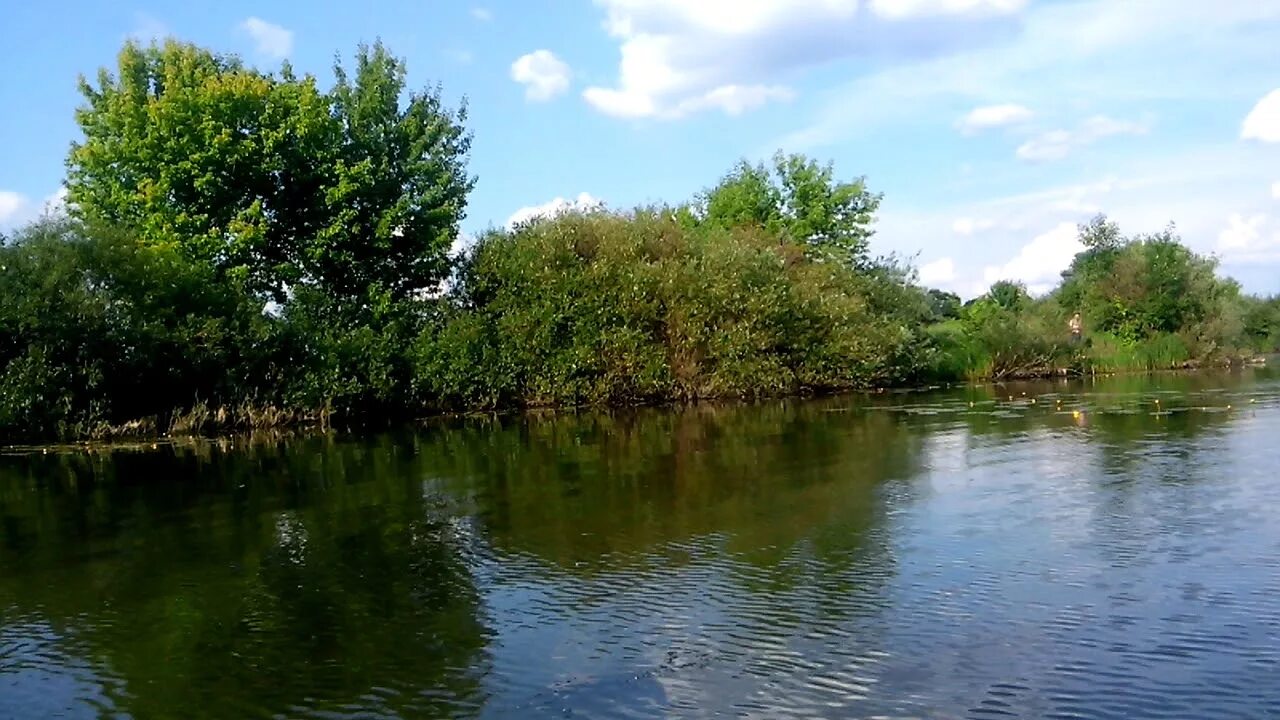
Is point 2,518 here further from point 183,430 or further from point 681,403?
point 681,403

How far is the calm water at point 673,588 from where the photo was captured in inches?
282

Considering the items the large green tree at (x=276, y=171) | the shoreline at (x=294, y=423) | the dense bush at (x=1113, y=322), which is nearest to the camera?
the shoreline at (x=294, y=423)

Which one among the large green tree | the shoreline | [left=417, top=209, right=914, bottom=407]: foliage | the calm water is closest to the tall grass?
the shoreline

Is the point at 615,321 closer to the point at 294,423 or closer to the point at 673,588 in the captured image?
the point at 294,423

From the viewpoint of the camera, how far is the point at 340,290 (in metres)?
38.1

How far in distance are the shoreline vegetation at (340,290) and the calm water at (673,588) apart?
10.6 m

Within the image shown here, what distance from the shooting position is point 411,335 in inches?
1502

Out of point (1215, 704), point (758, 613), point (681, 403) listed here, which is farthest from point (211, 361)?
point (1215, 704)

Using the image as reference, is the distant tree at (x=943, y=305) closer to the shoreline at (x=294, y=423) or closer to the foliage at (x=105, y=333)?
the shoreline at (x=294, y=423)

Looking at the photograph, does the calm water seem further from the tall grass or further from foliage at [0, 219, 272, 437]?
the tall grass

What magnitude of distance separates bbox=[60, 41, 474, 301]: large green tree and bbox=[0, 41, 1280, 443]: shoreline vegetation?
0.27 feet

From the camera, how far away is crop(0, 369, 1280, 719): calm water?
716 cm

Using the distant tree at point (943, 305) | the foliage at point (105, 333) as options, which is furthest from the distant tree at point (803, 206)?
the foliage at point (105, 333)

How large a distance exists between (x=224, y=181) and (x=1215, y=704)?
111ft
